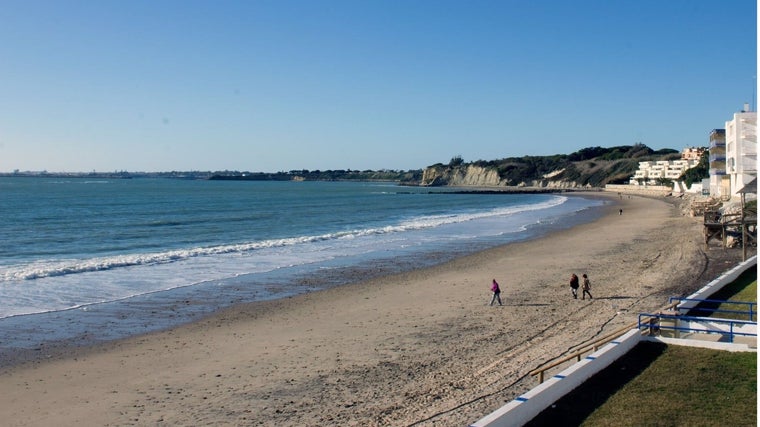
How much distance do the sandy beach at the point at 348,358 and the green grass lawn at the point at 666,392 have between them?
5.38 feet

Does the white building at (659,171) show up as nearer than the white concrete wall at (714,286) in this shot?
No

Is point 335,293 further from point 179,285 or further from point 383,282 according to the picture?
point 179,285

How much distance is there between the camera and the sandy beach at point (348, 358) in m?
12.1

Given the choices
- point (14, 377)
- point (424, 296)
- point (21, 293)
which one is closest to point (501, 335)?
point (424, 296)

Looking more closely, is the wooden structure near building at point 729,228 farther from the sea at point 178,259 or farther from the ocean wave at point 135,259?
the ocean wave at point 135,259

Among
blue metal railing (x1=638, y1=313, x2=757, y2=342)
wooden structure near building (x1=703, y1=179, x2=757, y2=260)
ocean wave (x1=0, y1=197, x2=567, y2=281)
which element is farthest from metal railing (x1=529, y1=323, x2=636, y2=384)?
ocean wave (x1=0, y1=197, x2=567, y2=281)

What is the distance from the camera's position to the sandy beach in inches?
476

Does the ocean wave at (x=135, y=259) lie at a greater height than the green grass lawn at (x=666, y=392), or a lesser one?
lesser

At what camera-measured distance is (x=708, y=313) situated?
16.8 metres

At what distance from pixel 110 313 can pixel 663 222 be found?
153ft

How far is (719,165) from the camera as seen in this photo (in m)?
75.2

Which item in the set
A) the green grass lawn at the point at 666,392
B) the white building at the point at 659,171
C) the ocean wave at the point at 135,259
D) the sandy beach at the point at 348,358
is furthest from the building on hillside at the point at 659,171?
the green grass lawn at the point at 666,392

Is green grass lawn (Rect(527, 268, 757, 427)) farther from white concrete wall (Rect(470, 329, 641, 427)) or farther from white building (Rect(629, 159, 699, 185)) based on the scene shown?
white building (Rect(629, 159, 699, 185))

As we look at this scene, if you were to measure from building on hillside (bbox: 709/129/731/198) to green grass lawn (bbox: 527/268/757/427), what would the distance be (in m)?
63.4
